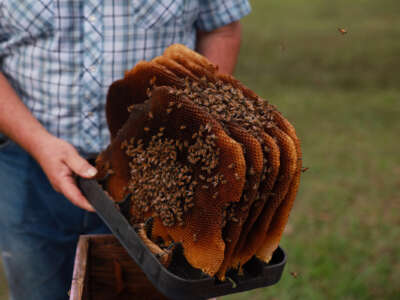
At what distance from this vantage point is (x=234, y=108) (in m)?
1.78

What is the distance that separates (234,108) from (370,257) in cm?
348

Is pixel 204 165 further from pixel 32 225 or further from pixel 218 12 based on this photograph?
pixel 32 225

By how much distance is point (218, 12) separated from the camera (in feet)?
8.52

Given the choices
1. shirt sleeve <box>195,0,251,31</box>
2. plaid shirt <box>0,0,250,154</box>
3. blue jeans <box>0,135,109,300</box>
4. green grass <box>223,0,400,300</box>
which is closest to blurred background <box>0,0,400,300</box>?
green grass <box>223,0,400,300</box>

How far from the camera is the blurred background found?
4.42 metres

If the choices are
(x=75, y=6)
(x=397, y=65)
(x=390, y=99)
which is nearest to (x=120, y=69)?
(x=75, y=6)

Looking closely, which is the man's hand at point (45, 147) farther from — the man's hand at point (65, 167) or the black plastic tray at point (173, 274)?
the black plastic tray at point (173, 274)

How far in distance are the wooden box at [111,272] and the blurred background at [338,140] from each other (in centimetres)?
80

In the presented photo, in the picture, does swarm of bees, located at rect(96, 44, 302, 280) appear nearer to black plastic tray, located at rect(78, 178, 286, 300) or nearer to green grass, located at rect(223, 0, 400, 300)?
black plastic tray, located at rect(78, 178, 286, 300)

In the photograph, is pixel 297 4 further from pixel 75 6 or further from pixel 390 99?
pixel 75 6

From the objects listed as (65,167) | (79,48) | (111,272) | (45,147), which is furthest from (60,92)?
(111,272)

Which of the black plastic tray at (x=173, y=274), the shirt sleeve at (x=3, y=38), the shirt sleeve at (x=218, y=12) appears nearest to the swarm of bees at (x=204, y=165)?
the black plastic tray at (x=173, y=274)

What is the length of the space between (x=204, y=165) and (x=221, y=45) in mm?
1231

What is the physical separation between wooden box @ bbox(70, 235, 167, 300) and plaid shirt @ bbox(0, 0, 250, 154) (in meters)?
0.52
